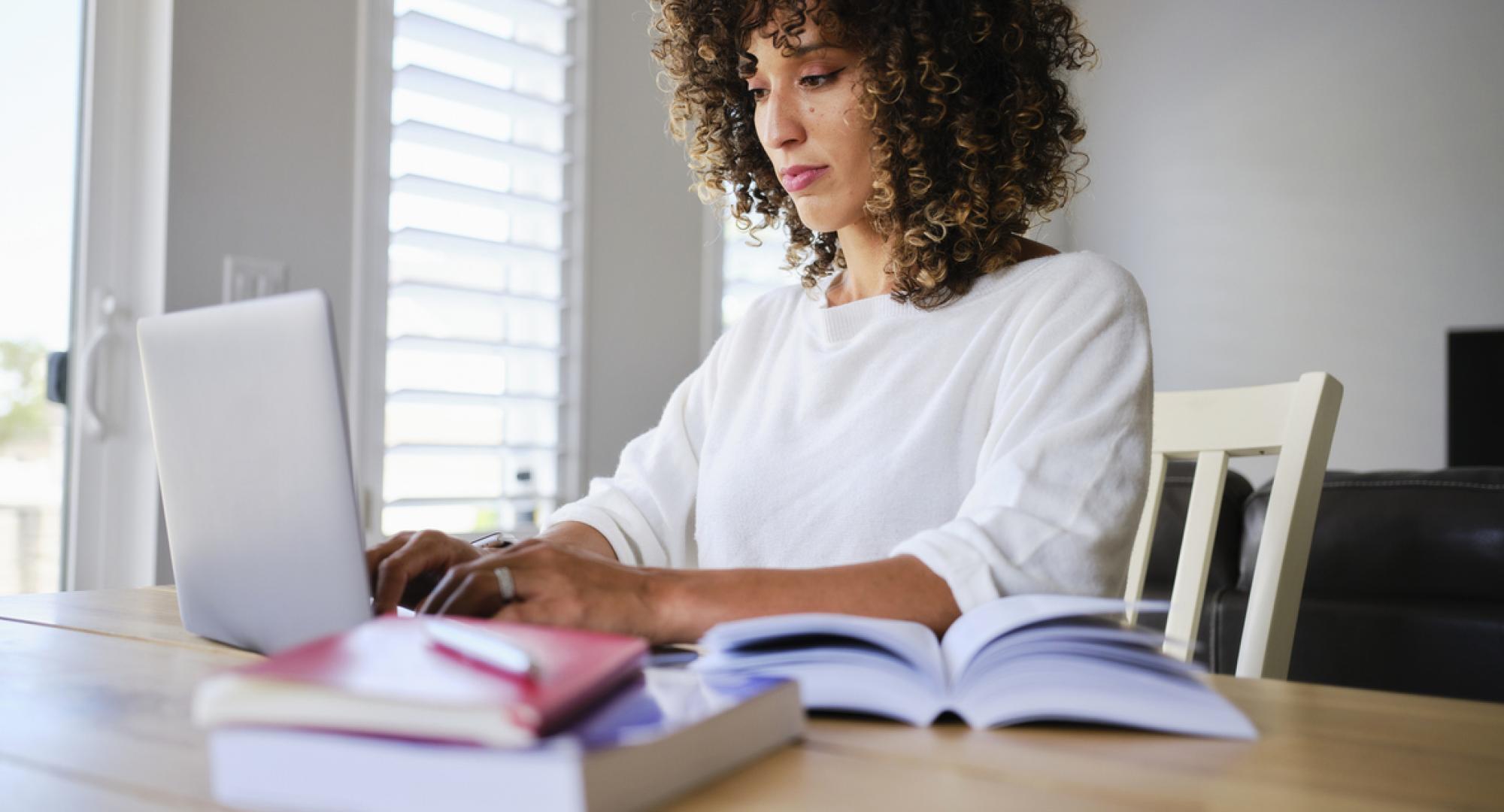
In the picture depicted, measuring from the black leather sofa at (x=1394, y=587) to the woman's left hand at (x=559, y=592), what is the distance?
3.52 feet

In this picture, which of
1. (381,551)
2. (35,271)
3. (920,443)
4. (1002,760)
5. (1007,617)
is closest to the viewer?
(1002,760)

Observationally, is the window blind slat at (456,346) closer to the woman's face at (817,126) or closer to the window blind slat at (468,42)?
the window blind slat at (468,42)

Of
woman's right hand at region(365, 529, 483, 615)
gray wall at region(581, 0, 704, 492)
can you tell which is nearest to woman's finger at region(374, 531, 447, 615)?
woman's right hand at region(365, 529, 483, 615)

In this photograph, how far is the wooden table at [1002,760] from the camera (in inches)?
17.9

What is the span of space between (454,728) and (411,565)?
429 mm

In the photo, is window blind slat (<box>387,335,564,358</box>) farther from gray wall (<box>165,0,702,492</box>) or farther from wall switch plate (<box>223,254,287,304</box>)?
wall switch plate (<box>223,254,287,304</box>)

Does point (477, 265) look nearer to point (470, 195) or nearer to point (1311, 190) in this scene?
point (470, 195)

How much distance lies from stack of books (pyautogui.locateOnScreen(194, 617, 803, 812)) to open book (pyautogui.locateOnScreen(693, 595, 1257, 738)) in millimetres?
111

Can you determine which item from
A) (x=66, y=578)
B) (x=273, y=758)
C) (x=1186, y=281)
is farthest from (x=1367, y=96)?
(x=273, y=758)

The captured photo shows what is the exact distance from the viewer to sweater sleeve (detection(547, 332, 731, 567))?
4.19ft

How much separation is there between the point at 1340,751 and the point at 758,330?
0.94 m

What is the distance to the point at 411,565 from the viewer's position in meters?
0.79

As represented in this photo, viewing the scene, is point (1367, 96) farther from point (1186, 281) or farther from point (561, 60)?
point (561, 60)

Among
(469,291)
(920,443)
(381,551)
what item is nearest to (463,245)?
(469,291)
